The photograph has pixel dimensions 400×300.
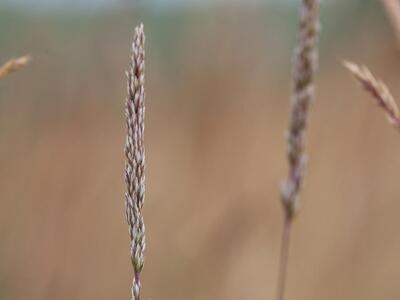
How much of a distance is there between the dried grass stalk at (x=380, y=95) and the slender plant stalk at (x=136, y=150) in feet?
0.46

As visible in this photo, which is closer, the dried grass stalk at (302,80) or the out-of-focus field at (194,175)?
the dried grass stalk at (302,80)

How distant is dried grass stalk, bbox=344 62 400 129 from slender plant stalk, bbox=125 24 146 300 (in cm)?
14

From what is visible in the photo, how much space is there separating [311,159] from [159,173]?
26 centimetres

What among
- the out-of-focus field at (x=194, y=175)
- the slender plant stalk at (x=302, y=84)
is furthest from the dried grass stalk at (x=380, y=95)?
the out-of-focus field at (x=194, y=175)

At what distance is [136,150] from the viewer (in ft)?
1.34

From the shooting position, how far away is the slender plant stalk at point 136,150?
16.0 inches

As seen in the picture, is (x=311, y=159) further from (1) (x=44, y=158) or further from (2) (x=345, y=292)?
(1) (x=44, y=158)

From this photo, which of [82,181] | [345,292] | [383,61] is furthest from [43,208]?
[383,61]

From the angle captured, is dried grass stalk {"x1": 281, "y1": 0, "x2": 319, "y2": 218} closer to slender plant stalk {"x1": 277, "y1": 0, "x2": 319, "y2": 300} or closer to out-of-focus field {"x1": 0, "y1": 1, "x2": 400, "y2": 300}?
slender plant stalk {"x1": 277, "y1": 0, "x2": 319, "y2": 300}

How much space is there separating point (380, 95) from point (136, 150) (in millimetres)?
156

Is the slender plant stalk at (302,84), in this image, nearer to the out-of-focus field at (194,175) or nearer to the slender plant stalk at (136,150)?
the slender plant stalk at (136,150)

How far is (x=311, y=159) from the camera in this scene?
144 cm

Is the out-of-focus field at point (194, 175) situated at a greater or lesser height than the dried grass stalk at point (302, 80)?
lesser

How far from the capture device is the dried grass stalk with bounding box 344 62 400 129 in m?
0.48
